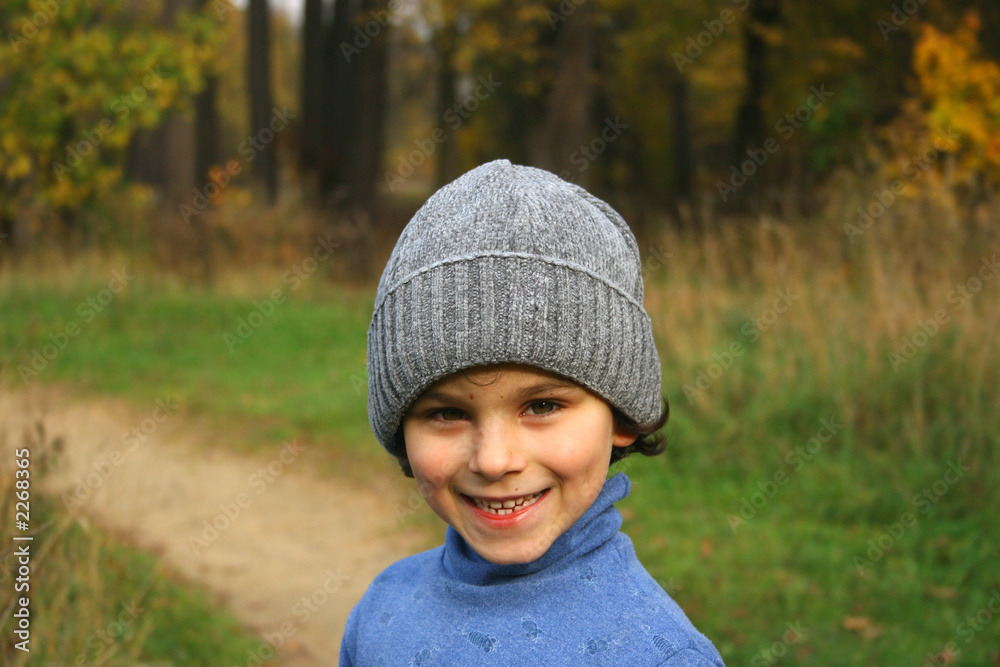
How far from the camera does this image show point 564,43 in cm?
1269

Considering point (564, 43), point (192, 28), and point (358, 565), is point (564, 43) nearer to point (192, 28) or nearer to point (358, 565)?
point (192, 28)

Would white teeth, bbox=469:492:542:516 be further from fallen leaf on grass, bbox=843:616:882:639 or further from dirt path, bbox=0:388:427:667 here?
fallen leaf on grass, bbox=843:616:882:639

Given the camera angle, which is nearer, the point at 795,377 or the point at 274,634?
the point at 274,634

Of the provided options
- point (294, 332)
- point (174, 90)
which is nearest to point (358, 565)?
point (294, 332)

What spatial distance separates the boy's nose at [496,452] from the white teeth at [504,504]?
7cm

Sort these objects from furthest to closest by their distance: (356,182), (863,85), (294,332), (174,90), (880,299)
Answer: (356,182)
(863,85)
(174,90)
(294,332)
(880,299)

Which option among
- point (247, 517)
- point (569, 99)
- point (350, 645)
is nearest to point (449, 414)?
point (350, 645)

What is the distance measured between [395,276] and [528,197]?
0.99ft

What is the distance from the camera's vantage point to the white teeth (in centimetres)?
175

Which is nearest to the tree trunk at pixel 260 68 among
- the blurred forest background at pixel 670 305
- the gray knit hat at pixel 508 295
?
the blurred forest background at pixel 670 305

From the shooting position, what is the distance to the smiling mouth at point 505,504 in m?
1.75

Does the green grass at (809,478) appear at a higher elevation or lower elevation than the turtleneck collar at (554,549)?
lower

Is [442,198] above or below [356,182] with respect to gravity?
above

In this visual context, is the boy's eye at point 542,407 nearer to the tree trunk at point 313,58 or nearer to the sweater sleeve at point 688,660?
the sweater sleeve at point 688,660
